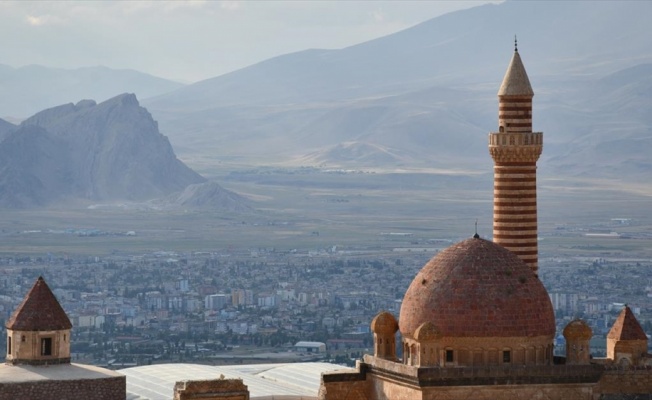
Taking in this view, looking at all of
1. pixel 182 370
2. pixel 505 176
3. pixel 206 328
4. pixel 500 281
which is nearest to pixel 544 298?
pixel 500 281

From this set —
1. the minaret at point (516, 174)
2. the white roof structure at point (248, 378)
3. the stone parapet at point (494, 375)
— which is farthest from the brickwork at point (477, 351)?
the white roof structure at point (248, 378)

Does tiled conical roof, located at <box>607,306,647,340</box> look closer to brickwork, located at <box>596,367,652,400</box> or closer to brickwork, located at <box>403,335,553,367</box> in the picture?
brickwork, located at <box>596,367,652,400</box>

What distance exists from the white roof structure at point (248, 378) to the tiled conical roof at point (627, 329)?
16732mm

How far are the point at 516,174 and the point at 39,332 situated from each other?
46.7 ft

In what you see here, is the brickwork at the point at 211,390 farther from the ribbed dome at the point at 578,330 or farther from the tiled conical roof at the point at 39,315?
the ribbed dome at the point at 578,330

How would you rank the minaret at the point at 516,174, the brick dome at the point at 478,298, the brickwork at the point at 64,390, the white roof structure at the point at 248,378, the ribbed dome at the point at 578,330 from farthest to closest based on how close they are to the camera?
1. the white roof structure at the point at 248,378
2. the minaret at the point at 516,174
3. the brickwork at the point at 64,390
4. the ribbed dome at the point at 578,330
5. the brick dome at the point at 478,298

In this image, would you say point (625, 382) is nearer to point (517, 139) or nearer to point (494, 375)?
point (494, 375)

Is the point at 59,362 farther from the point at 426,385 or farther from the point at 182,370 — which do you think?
the point at 182,370

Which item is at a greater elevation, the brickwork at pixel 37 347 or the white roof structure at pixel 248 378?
the brickwork at pixel 37 347

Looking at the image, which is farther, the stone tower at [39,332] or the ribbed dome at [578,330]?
the stone tower at [39,332]

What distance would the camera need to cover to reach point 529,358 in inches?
1831

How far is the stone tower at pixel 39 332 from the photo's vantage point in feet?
167

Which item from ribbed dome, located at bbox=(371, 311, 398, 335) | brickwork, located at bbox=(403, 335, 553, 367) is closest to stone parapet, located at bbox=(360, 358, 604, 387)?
brickwork, located at bbox=(403, 335, 553, 367)

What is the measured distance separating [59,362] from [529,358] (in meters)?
12.3
